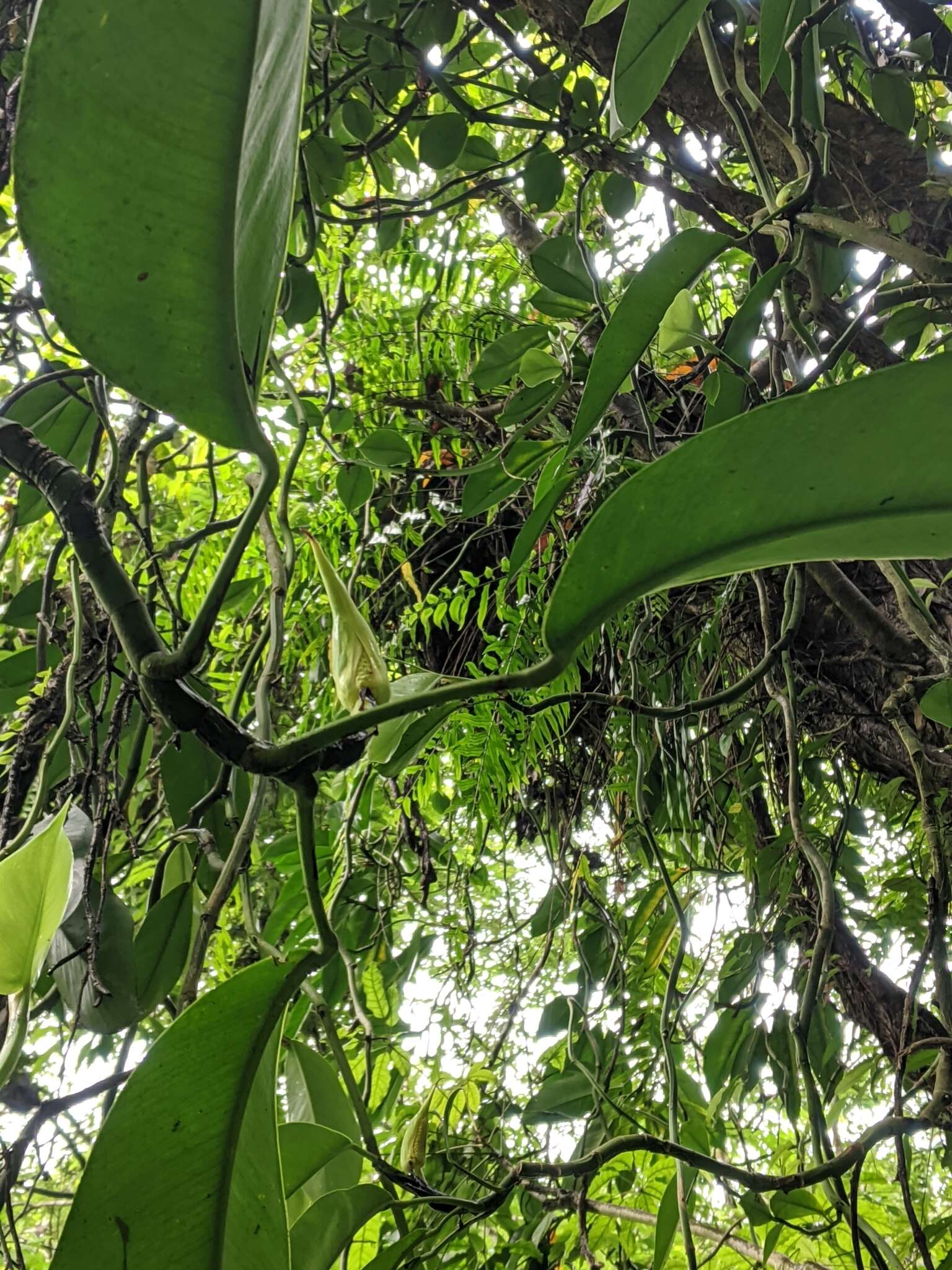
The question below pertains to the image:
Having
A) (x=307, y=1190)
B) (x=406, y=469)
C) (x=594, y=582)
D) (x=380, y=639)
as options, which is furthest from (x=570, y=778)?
(x=594, y=582)

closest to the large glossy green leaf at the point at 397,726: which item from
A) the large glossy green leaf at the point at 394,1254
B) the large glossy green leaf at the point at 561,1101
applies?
the large glossy green leaf at the point at 394,1254

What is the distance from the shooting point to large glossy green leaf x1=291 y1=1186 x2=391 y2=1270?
0.41 m

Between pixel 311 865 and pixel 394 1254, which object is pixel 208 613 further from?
pixel 394 1254

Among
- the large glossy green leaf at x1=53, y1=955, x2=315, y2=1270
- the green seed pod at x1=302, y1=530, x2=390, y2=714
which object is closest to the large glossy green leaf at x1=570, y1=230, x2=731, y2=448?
the green seed pod at x1=302, y1=530, x2=390, y2=714

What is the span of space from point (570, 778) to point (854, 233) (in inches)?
23.9

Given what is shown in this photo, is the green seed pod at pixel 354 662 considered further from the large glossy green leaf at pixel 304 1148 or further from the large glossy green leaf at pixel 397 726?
the large glossy green leaf at pixel 304 1148

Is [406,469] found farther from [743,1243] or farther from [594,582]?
[743,1243]

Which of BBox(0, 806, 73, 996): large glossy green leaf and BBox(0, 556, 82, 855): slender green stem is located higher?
BBox(0, 556, 82, 855): slender green stem

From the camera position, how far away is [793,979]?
77 centimetres

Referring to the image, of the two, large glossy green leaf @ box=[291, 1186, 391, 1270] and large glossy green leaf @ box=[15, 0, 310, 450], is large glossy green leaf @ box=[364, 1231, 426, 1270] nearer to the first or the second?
large glossy green leaf @ box=[291, 1186, 391, 1270]

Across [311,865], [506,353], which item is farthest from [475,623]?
[311,865]

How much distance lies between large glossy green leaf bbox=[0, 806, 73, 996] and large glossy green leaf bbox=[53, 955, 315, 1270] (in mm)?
57

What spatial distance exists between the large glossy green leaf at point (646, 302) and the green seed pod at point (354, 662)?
0.13 meters

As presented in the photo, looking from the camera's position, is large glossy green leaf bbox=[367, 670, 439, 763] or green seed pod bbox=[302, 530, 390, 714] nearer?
green seed pod bbox=[302, 530, 390, 714]
